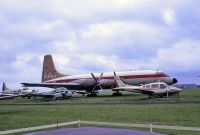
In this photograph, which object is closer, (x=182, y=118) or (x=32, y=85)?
(x=182, y=118)

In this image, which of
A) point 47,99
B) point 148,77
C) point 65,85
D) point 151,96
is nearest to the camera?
point 151,96

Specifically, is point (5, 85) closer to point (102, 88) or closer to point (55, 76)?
point (55, 76)

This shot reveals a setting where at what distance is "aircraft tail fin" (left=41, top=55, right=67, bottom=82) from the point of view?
90438 mm

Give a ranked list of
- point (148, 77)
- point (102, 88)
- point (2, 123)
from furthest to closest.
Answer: point (102, 88) → point (148, 77) → point (2, 123)

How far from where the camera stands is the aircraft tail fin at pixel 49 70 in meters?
90.4

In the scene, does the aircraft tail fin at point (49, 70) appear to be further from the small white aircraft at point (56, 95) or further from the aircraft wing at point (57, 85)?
the small white aircraft at point (56, 95)

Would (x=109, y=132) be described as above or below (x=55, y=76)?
below

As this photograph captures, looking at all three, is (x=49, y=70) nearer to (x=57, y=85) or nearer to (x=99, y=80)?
(x=57, y=85)

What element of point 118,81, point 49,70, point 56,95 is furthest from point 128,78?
point 49,70

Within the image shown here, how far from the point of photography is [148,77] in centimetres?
6750

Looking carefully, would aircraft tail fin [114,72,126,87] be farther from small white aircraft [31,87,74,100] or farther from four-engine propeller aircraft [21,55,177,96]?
small white aircraft [31,87,74,100]

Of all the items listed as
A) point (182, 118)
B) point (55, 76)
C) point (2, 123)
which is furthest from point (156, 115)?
point (55, 76)

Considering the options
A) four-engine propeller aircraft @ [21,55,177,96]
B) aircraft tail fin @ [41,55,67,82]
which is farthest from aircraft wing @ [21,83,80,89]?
aircraft tail fin @ [41,55,67,82]

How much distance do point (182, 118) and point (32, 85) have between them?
200 ft
